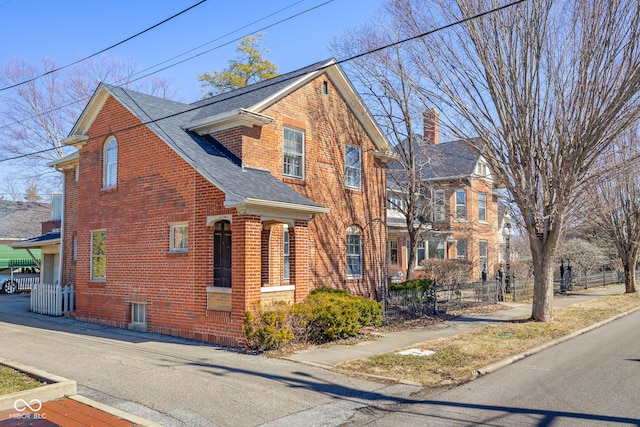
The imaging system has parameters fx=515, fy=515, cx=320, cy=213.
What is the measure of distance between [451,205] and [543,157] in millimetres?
18153

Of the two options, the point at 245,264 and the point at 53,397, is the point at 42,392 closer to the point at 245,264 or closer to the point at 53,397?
the point at 53,397

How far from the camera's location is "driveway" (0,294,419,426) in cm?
695

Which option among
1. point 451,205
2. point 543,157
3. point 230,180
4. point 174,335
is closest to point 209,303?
point 174,335

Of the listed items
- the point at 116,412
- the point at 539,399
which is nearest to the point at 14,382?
the point at 116,412

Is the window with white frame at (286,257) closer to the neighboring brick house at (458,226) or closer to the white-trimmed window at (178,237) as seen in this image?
the white-trimmed window at (178,237)

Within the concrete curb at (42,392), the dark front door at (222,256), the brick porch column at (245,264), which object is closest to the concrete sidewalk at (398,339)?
the brick porch column at (245,264)

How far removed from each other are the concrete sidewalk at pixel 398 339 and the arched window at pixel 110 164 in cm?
855

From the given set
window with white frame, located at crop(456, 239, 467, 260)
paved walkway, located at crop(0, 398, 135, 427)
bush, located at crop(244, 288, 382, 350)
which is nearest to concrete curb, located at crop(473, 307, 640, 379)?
bush, located at crop(244, 288, 382, 350)

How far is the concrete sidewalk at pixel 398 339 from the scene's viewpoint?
1061 cm

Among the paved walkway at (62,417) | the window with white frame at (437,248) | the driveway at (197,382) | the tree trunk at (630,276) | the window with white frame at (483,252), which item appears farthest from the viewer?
the window with white frame at (483,252)

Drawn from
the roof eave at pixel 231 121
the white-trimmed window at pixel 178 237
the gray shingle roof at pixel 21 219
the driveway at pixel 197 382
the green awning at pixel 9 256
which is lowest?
the driveway at pixel 197 382

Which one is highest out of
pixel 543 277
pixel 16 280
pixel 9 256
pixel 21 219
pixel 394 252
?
pixel 21 219

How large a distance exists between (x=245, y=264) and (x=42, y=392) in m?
5.06

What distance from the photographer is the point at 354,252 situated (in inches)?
699
